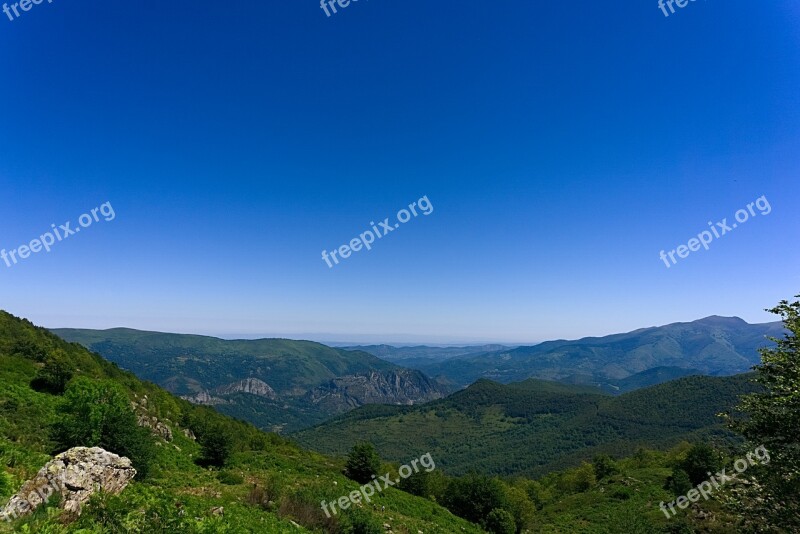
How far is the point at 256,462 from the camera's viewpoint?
104 feet

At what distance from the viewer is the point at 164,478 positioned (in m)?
20.2

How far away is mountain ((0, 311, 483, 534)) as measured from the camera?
9.38m

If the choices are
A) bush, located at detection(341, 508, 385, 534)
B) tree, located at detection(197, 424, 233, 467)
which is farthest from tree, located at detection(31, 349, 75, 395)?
bush, located at detection(341, 508, 385, 534)

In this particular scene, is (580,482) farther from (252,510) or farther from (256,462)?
(252,510)

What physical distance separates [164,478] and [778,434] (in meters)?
28.7

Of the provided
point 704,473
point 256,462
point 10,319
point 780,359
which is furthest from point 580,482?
point 10,319

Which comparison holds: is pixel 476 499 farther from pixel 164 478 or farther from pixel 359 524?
pixel 164 478

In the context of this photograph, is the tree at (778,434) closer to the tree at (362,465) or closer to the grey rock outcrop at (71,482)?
the grey rock outcrop at (71,482)

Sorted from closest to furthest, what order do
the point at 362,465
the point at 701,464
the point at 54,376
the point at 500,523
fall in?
1. the point at 54,376
2. the point at 500,523
3. the point at 362,465
4. the point at 701,464

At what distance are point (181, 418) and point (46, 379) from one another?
641 inches

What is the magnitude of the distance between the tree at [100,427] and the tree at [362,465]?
2110 cm

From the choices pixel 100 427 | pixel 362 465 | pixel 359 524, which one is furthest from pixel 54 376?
pixel 359 524

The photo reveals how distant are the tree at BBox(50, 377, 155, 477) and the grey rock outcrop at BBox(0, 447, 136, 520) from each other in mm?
5867

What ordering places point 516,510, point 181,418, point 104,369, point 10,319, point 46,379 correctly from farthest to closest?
point 10,319, point 104,369, point 181,418, point 516,510, point 46,379
